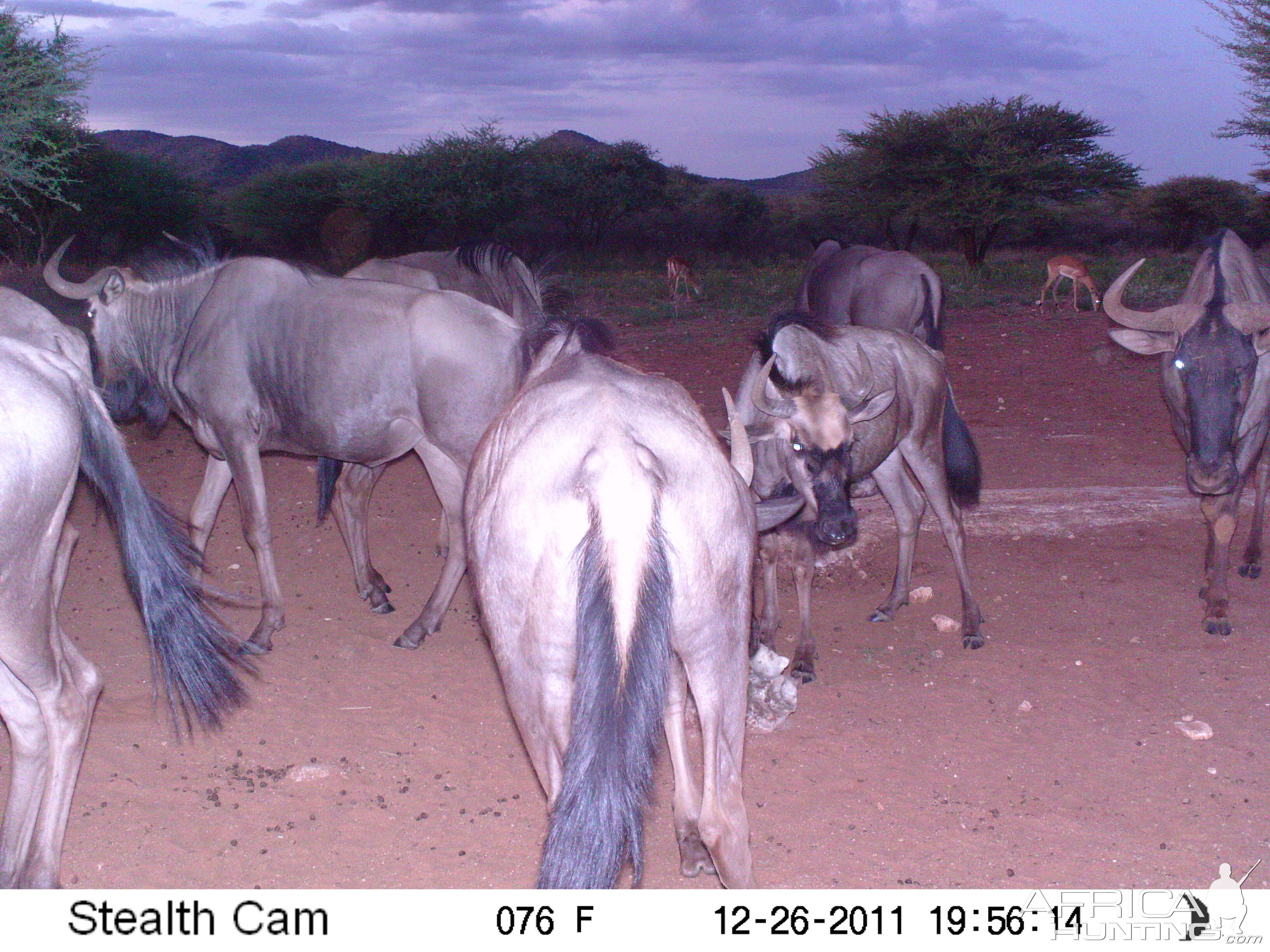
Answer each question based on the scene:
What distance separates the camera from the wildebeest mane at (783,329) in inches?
184

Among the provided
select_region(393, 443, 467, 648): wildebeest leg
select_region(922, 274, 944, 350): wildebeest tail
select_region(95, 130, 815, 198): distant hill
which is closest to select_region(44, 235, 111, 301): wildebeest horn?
select_region(393, 443, 467, 648): wildebeest leg

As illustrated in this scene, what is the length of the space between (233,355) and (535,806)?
2829 millimetres

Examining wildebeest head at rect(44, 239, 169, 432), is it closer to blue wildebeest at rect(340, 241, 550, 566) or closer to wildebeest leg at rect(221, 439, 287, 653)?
wildebeest leg at rect(221, 439, 287, 653)

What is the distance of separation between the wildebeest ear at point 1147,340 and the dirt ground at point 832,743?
128cm

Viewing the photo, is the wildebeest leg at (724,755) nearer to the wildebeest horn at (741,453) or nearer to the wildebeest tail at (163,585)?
the wildebeest horn at (741,453)

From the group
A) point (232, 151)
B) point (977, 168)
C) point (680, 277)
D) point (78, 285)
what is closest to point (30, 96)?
point (78, 285)

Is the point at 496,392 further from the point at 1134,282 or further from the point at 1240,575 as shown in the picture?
the point at 1134,282

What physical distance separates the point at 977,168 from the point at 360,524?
2200 cm

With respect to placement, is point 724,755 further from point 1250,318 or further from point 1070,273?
A: point 1070,273

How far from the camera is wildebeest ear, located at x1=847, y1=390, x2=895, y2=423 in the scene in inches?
179

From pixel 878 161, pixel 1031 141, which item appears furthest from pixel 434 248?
pixel 1031 141

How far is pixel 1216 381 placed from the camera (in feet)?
16.7

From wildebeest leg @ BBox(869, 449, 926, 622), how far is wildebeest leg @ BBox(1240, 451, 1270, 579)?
1.94 m

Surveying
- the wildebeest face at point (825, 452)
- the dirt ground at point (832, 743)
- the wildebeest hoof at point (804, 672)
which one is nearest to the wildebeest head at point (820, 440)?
the wildebeest face at point (825, 452)
